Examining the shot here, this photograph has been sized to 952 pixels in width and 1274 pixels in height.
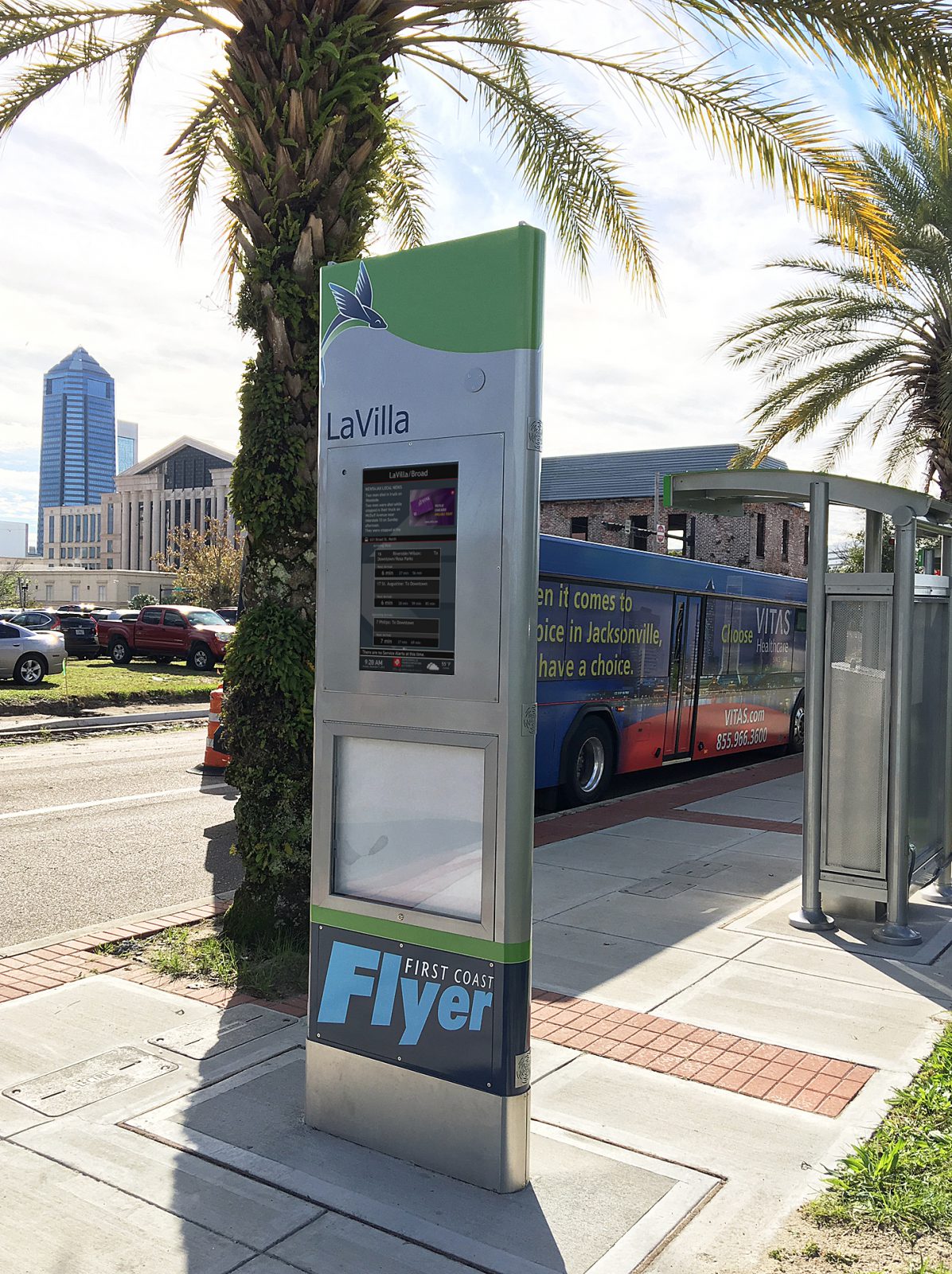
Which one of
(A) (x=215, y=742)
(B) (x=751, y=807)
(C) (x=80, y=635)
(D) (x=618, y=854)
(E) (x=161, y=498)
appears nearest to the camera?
(D) (x=618, y=854)

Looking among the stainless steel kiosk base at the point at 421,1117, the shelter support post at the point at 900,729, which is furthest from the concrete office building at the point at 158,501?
the stainless steel kiosk base at the point at 421,1117

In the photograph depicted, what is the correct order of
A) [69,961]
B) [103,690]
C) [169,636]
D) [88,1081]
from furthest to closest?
[169,636] → [103,690] → [69,961] → [88,1081]

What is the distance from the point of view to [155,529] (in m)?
141

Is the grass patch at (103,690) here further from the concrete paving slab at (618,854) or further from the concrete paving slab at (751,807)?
the concrete paving slab at (618,854)

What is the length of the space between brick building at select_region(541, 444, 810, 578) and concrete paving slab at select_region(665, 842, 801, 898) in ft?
113

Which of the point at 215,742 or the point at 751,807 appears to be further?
the point at 215,742

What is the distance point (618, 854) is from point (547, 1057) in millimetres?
4568

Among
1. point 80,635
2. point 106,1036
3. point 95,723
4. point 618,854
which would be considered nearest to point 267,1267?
point 106,1036

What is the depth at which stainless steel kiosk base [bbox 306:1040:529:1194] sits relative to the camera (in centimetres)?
382

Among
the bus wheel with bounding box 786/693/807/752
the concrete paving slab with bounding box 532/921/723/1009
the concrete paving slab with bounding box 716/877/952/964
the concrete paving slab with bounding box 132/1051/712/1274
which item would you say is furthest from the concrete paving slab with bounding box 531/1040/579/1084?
the bus wheel with bounding box 786/693/807/752

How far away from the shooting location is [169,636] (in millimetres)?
32531

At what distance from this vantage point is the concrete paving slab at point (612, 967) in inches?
232

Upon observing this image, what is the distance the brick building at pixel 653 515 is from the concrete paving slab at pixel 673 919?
36073mm

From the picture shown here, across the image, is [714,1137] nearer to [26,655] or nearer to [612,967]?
[612,967]
